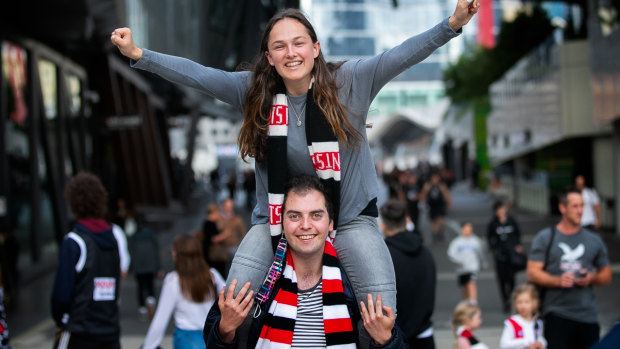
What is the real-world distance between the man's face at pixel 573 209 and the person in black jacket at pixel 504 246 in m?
5.26

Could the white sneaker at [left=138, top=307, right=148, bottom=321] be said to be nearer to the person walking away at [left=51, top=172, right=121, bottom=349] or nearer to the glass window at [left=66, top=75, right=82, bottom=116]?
the person walking away at [left=51, top=172, right=121, bottom=349]

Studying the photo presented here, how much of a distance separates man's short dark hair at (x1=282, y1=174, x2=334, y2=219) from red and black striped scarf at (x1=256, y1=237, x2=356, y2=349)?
208mm

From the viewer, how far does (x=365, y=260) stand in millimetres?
3557

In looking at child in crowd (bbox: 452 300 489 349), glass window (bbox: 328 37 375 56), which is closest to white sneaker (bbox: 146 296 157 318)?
child in crowd (bbox: 452 300 489 349)

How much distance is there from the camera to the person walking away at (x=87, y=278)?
5.73 m

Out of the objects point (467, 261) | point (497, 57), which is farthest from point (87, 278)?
point (497, 57)

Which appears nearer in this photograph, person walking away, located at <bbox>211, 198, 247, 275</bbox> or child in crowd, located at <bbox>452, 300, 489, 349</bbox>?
child in crowd, located at <bbox>452, 300, 489, 349</bbox>

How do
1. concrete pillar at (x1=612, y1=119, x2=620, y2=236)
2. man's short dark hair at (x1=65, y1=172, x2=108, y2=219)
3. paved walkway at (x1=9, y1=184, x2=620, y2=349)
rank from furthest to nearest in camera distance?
concrete pillar at (x1=612, y1=119, x2=620, y2=236) < paved walkway at (x1=9, y1=184, x2=620, y2=349) < man's short dark hair at (x1=65, y1=172, x2=108, y2=219)

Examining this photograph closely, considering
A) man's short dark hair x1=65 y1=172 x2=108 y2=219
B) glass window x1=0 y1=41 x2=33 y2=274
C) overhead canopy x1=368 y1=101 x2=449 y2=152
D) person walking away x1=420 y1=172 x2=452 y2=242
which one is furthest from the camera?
overhead canopy x1=368 y1=101 x2=449 y2=152

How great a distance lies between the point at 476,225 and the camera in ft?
89.3

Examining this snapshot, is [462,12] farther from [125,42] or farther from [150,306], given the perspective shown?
[150,306]

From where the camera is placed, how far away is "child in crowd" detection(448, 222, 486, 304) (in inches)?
477

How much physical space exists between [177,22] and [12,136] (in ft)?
45.9

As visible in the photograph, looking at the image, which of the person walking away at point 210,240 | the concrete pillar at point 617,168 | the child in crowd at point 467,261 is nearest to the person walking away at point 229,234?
the person walking away at point 210,240
